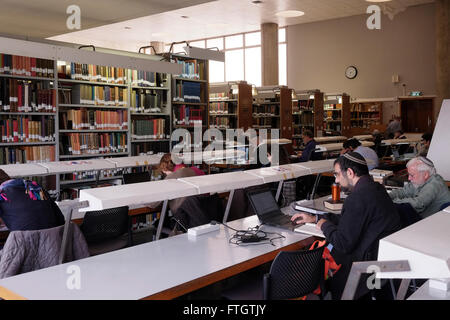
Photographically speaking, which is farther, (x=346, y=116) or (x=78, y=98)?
(x=346, y=116)

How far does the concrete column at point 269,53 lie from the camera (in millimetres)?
15703

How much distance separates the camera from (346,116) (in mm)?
14688

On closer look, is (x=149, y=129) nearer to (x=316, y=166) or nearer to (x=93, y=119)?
Answer: (x=93, y=119)

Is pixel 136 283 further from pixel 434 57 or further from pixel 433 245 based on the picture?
pixel 434 57

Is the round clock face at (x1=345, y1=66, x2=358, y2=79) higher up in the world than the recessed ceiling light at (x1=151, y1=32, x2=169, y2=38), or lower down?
lower down

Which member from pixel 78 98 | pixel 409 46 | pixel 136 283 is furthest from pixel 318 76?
pixel 136 283

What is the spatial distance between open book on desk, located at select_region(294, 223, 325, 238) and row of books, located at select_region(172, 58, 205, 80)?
498 cm

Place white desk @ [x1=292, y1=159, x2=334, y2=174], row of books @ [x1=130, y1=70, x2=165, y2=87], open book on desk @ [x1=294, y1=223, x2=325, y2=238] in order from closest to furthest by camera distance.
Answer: open book on desk @ [x1=294, y1=223, x2=325, y2=238]
white desk @ [x1=292, y1=159, x2=334, y2=174]
row of books @ [x1=130, y1=70, x2=165, y2=87]

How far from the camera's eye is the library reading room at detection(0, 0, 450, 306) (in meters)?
2.27

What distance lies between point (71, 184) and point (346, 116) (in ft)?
34.6

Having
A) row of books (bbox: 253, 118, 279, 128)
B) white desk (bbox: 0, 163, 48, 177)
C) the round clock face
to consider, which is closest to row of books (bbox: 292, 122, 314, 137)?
row of books (bbox: 253, 118, 279, 128)

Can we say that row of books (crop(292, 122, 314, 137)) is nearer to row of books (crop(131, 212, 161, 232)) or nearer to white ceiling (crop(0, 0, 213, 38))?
white ceiling (crop(0, 0, 213, 38))

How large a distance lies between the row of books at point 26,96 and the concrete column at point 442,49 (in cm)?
1109

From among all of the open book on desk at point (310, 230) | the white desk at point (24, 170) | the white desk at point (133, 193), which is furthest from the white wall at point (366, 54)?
the white desk at point (133, 193)
